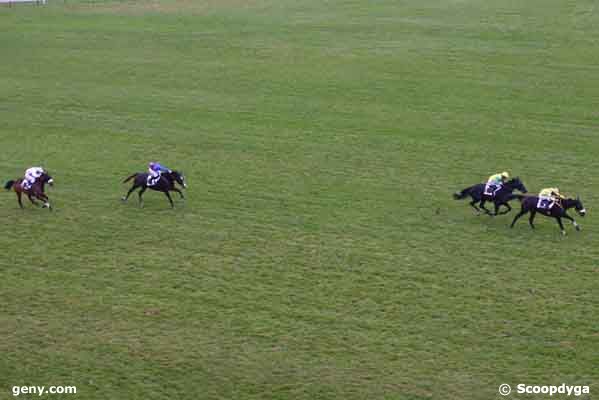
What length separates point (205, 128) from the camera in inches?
1030

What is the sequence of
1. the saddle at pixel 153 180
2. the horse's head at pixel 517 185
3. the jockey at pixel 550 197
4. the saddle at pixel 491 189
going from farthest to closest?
the saddle at pixel 153 180
the saddle at pixel 491 189
the horse's head at pixel 517 185
the jockey at pixel 550 197

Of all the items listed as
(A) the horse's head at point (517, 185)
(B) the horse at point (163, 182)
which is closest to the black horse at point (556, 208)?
(A) the horse's head at point (517, 185)

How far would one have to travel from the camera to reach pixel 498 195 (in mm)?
17797

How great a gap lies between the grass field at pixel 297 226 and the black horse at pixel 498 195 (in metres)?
0.40

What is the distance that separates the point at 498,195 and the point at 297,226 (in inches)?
176

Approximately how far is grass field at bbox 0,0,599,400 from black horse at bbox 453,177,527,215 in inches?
15.9

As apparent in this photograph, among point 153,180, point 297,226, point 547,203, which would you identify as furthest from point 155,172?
point 547,203

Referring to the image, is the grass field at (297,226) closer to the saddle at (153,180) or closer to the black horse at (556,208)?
the black horse at (556,208)

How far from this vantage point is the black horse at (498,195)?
1764 cm

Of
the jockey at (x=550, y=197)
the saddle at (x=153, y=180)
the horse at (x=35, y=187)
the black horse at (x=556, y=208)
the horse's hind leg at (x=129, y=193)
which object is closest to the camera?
the jockey at (x=550, y=197)

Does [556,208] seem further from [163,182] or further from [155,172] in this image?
[155,172]

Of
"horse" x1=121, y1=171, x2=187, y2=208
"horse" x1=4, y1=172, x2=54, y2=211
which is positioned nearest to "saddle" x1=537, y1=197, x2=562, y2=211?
"horse" x1=121, y1=171, x2=187, y2=208

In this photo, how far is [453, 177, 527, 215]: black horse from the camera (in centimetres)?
1764

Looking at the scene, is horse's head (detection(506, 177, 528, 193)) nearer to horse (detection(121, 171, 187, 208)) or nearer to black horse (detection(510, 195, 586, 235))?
black horse (detection(510, 195, 586, 235))
